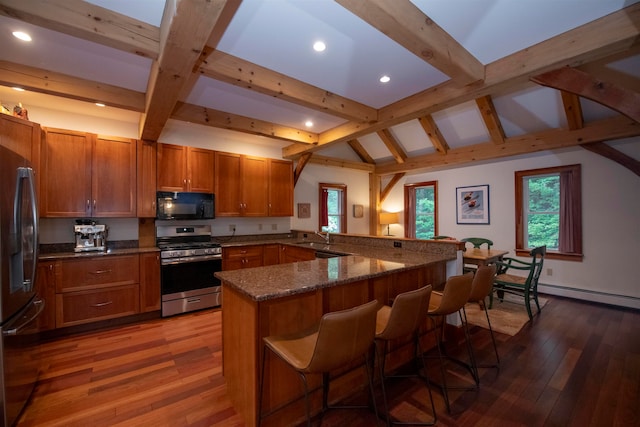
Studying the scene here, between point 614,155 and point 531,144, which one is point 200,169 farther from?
point 614,155

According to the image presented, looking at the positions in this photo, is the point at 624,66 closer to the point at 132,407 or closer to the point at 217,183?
the point at 217,183

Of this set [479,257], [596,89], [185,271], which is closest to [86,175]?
[185,271]

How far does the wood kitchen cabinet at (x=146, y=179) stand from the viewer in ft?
12.0

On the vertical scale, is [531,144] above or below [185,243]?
above

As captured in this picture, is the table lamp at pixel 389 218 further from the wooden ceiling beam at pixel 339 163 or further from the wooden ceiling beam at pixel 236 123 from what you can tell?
the wooden ceiling beam at pixel 236 123

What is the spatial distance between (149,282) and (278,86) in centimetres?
289

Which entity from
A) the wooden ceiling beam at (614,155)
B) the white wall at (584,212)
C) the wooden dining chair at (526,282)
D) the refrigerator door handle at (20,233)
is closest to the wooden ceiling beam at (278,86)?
the refrigerator door handle at (20,233)

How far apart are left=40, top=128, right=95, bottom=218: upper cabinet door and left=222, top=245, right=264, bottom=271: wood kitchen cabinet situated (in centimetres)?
176

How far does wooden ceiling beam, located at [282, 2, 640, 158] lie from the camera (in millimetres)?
1883

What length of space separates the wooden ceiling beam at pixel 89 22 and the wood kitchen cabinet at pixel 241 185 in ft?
7.97

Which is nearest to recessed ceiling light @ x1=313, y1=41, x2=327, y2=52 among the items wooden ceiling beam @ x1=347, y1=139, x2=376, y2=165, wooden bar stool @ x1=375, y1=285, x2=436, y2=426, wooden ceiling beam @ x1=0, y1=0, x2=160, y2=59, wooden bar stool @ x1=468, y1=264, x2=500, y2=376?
wooden ceiling beam @ x1=0, y1=0, x2=160, y2=59

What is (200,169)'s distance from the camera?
13.5 feet

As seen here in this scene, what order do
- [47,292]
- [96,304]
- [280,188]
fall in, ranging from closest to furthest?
[47,292], [96,304], [280,188]

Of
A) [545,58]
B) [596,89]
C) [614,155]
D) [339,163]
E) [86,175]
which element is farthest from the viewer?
[339,163]
